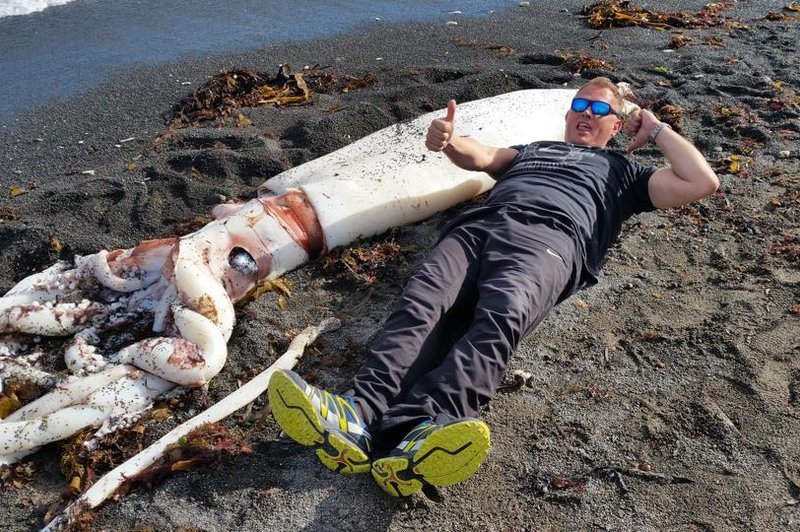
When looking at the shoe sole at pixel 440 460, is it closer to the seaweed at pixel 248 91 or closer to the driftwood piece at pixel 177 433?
the driftwood piece at pixel 177 433

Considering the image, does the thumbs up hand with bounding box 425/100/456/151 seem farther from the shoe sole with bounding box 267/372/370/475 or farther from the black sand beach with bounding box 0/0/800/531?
the shoe sole with bounding box 267/372/370/475

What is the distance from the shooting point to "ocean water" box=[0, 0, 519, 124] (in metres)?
7.01

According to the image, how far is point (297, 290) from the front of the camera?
4.20 m

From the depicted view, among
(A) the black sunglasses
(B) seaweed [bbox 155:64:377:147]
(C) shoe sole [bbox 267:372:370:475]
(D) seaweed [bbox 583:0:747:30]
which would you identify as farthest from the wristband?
(D) seaweed [bbox 583:0:747:30]

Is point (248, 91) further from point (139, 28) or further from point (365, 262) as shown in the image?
point (365, 262)

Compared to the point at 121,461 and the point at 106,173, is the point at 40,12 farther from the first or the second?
the point at 121,461

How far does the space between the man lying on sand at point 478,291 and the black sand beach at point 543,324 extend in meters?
0.29

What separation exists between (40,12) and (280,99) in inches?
167

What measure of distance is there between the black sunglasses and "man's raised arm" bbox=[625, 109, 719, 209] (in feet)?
0.59

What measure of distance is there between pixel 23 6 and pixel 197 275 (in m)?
7.10

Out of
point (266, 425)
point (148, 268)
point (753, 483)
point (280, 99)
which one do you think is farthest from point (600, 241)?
point (280, 99)

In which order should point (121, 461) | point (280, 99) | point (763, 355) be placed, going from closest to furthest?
point (121, 461) < point (763, 355) < point (280, 99)

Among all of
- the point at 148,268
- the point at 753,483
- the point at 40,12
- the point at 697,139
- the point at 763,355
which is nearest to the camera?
the point at 753,483

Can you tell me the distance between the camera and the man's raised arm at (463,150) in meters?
4.02
